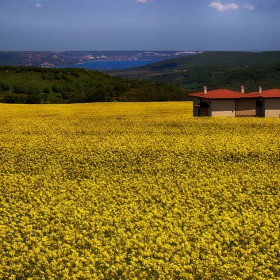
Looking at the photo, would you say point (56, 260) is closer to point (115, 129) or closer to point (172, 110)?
point (115, 129)

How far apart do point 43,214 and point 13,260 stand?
2884 millimetres

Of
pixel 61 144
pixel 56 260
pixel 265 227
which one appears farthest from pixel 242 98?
pixel 56 260

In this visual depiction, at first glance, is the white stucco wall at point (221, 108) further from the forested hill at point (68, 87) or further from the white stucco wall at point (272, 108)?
the forested hill at point (68, 87)

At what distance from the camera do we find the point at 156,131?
26625mm

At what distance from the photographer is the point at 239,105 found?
38438 millimetres

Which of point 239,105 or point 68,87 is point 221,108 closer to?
point 239,105

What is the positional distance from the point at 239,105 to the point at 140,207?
27.9 m

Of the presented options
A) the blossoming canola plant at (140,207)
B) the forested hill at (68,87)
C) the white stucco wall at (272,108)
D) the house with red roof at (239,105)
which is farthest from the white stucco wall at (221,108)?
the forested hill at (68,87)

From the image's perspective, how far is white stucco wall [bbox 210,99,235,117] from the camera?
3809 centimetres

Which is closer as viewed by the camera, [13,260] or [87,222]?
[13,260]

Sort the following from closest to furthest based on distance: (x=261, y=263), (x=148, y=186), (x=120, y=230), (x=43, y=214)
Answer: (x=261, y=263)
(x=120, y=230)
(x=43, y=214)
(x=148, y=186)

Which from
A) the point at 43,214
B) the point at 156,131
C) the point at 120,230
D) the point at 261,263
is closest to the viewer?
the point at 261,263


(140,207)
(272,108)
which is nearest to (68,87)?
(272,108)

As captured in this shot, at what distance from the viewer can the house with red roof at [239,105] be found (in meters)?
37.7
